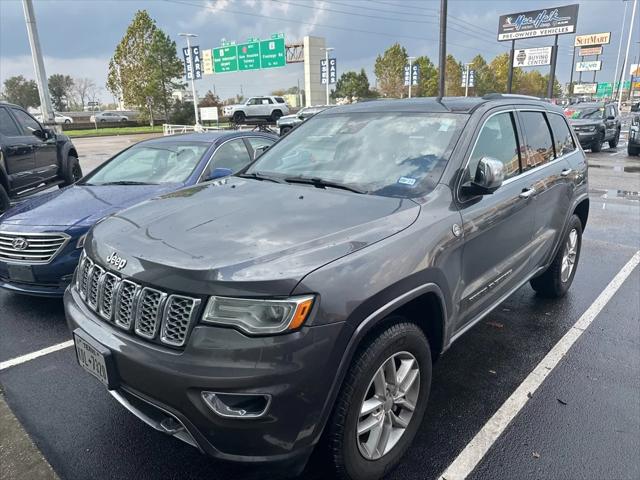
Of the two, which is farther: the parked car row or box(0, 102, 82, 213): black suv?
box(0, 102, 82, 213): black suv

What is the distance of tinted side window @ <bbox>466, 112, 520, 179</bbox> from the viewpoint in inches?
122

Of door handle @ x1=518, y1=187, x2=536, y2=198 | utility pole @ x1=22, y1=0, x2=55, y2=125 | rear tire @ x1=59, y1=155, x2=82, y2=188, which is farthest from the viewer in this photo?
utility pole @ x1=22, y1=0, x2=55, y2=125

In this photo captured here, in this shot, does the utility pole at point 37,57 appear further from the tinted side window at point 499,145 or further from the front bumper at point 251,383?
the front bumper at point 251,383

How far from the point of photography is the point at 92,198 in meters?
4.88

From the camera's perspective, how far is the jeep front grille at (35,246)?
4215mm

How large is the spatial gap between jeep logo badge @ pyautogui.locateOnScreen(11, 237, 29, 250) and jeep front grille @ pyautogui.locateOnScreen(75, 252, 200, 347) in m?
2.28

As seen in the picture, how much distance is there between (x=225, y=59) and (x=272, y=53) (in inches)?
191

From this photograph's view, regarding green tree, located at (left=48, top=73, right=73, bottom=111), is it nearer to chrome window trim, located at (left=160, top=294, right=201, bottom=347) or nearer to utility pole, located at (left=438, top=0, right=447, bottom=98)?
utility pole, located at (left=438, top=0, right=447, bottom=98)

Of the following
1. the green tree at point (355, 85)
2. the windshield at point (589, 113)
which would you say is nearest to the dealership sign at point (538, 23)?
the green tree at point (355, 85)

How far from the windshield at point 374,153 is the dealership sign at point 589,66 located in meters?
97.1

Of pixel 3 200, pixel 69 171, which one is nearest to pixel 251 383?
pixel 3 200

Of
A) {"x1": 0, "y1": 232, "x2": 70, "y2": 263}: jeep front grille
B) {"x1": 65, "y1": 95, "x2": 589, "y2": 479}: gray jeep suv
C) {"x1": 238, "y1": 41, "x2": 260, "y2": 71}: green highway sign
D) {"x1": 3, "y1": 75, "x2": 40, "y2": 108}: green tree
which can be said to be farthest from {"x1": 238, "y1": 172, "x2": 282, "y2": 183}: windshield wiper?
{"x1": 3, "y1": 75, "x2": 40, "y2": 108}: green tree

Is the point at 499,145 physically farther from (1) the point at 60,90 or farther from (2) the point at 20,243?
(1) the point at 60,90

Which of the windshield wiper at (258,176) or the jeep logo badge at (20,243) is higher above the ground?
the windshield wiper at (258,176)
